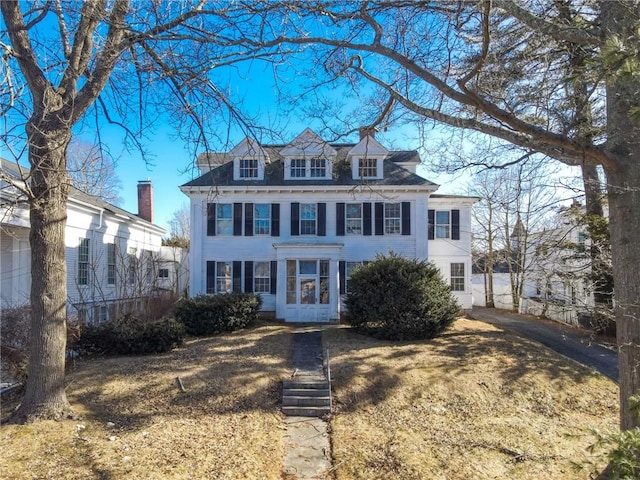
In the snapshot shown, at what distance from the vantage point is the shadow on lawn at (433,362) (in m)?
8.95

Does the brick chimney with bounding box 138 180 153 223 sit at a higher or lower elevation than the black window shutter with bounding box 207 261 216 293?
higher

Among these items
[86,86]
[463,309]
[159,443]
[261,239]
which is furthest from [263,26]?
[463,309]

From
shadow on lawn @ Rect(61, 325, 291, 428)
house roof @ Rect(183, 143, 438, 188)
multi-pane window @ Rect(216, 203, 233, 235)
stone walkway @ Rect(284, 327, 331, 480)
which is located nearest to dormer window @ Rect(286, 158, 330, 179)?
house roof @ Rect(183, 143, 438, 188)

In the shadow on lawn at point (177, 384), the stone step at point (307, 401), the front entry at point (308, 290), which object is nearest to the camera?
the shadow on lawn at point (177, 384)

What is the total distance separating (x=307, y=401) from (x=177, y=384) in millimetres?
2701

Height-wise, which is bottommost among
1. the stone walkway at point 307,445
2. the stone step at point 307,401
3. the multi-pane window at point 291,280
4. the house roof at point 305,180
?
the stone walkway at point 307,445

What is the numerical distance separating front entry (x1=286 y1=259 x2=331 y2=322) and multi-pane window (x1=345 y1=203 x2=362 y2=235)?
1.89 m

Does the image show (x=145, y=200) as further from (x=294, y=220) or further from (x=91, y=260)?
(x=294, y=220)

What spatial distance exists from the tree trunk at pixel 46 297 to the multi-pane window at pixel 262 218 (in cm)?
1170

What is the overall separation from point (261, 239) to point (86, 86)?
465 inches

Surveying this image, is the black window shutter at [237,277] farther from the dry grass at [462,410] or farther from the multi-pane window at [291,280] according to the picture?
the dry grass at [462,410]

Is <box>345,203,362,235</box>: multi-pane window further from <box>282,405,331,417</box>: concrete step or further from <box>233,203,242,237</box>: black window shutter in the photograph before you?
<box>282,405,331,417</box>: concrete step

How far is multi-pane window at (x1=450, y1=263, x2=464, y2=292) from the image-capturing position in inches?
771

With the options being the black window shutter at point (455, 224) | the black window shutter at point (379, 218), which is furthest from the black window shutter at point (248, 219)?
the black window shutter at point (455, 224)
